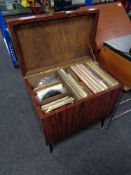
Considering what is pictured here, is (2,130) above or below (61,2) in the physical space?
below

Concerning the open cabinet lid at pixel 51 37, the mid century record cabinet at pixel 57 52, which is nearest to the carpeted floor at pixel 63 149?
the mid century record cabinet at pixel 57 52

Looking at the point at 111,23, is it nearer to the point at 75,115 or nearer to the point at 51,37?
the point at 51,37

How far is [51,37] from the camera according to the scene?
88cm

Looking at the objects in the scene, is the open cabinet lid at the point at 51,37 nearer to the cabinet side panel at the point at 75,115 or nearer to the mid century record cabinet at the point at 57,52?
the mid century record cabinet at the point at 57,52

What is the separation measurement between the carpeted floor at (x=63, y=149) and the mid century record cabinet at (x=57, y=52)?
265 mm

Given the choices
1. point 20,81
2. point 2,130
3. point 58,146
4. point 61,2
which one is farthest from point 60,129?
point 61,2

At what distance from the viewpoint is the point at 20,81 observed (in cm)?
174

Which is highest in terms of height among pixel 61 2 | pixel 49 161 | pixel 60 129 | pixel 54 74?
pixel 61 2

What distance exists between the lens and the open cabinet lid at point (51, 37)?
771 mm

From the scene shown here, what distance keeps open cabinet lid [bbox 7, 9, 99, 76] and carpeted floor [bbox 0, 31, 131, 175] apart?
0.60 m

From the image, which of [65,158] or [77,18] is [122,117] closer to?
[65,158]

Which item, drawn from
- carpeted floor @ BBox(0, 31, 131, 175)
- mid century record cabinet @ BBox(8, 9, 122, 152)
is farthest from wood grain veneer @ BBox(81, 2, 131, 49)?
carpeted floor @ BBox(0, 31, 131, 175)

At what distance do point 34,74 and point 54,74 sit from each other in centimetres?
16

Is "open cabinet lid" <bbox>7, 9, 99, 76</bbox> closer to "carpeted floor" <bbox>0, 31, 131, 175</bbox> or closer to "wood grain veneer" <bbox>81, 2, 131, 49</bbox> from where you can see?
"wood grain veneer" <bbox>81, 2, 131, 49</bbox>
